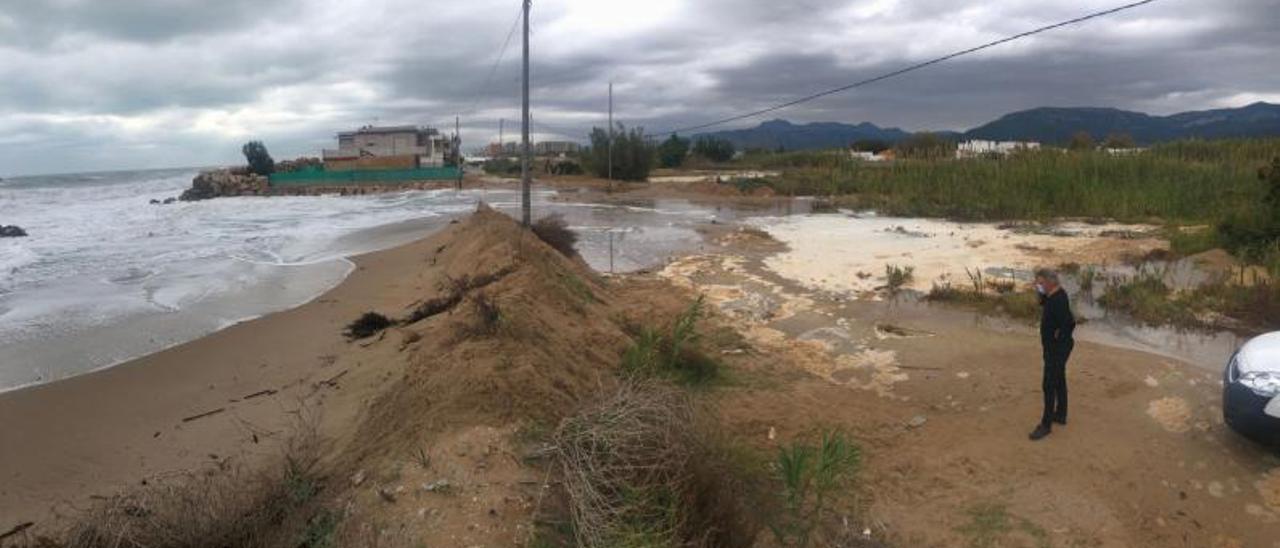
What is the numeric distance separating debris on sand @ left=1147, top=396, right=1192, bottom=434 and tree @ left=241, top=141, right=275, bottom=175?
75.2m

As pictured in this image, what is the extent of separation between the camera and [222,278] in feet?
52.0

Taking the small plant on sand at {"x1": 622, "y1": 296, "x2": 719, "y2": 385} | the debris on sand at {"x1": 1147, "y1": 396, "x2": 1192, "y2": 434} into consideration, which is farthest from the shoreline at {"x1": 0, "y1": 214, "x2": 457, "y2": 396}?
the debris on sand at {"x1": 1147, "y1": 396, "x2": 1192, "y2": 434}

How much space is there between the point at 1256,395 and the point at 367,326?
865 cm

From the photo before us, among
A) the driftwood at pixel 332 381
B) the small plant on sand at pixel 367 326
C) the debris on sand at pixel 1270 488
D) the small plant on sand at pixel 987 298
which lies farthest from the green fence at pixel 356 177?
the debris on sand at pixel 1270 488

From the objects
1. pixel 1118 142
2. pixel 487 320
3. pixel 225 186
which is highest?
pixel 1118 142

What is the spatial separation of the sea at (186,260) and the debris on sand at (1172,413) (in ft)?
33.9

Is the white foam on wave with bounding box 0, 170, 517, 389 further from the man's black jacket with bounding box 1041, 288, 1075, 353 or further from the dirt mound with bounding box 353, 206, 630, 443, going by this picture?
the man's black jacket with bounding box 1041, 288, 1075, 353

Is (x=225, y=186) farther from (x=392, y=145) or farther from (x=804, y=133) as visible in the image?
(x=804, y=133)

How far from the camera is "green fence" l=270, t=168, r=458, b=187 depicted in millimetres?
60094

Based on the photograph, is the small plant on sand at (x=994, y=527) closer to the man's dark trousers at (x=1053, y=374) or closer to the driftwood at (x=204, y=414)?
the man's dark trousers at (x=1053, y=374)

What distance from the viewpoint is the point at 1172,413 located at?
684cm

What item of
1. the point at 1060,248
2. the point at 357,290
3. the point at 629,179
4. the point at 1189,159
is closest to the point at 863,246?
the point at 1060,248

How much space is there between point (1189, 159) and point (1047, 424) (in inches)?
1156

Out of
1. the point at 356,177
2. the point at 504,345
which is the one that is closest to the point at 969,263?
the point at 504,345
